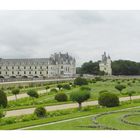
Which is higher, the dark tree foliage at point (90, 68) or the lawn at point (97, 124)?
the dark tree foliage at point (90, 68)

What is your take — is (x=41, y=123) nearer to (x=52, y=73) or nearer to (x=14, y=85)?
(x=14, y=85)

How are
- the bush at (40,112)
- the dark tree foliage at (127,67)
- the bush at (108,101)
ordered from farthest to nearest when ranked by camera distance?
the dark tree foliage at (127,67)
the bush at (108,101)
the bush at (40,112)

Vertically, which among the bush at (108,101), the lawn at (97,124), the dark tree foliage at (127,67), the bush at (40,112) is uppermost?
the dark tree foliage at (127,67)

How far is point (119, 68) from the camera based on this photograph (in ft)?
203

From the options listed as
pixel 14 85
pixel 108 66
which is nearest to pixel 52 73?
pixel 108 66

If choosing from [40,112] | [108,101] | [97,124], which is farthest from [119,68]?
[97,124]

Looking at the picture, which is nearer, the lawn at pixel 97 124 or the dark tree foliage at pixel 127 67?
the lawn at pixel 97 124

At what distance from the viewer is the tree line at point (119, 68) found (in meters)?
57.2

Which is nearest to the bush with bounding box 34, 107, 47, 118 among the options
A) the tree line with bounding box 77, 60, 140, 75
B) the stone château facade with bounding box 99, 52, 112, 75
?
the tree line with bounding box 77, 60, 140, 75

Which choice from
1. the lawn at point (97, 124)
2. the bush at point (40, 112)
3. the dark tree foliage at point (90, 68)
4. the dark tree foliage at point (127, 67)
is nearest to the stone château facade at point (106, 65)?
the dark tree foliage at point (90, 68)

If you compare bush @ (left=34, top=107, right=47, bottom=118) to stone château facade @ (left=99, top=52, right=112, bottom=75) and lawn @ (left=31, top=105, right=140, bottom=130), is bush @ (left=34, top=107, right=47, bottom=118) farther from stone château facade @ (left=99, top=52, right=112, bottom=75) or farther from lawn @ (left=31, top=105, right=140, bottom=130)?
stone château facade @ (left=99, top=52, right=112, bottom=75)

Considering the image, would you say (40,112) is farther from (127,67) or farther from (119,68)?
(119,68)

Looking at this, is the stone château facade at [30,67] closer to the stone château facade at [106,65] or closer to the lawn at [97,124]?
the stone château facade at [106,65]

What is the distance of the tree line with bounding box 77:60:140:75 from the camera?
188 feet
